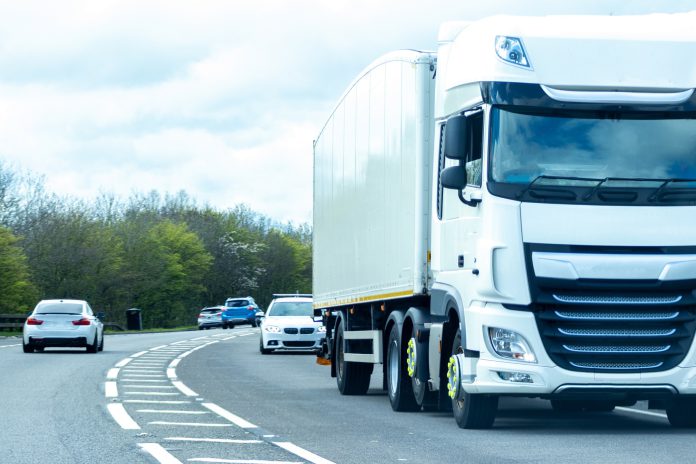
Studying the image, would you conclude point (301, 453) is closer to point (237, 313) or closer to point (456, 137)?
point (456, 137)

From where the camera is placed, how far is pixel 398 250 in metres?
14.0

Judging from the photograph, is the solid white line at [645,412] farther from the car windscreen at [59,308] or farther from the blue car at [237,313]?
the blue car at [237,313]

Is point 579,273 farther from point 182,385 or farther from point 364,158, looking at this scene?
point 182,385

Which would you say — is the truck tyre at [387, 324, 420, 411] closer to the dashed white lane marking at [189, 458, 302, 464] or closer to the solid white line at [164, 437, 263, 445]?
the solid white line at [164, 437, 263, 445]

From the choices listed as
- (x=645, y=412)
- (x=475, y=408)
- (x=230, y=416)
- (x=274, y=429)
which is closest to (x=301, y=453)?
(x=274, y=429)

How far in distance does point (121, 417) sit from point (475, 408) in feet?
13.0

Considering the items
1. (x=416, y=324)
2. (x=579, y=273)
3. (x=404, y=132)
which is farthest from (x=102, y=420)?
(x=579, y=273)

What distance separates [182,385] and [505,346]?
9.65 meters

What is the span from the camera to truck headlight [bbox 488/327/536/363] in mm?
11227

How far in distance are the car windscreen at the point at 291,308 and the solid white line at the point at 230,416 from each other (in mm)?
18592

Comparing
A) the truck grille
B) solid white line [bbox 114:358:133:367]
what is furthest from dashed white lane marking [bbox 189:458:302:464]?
solid white line [bbox 114:358:133:367]

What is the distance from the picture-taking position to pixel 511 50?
11.5 metres

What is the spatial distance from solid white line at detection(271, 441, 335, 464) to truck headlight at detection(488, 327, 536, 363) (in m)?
1.98

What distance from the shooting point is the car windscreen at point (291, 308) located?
113 feet
